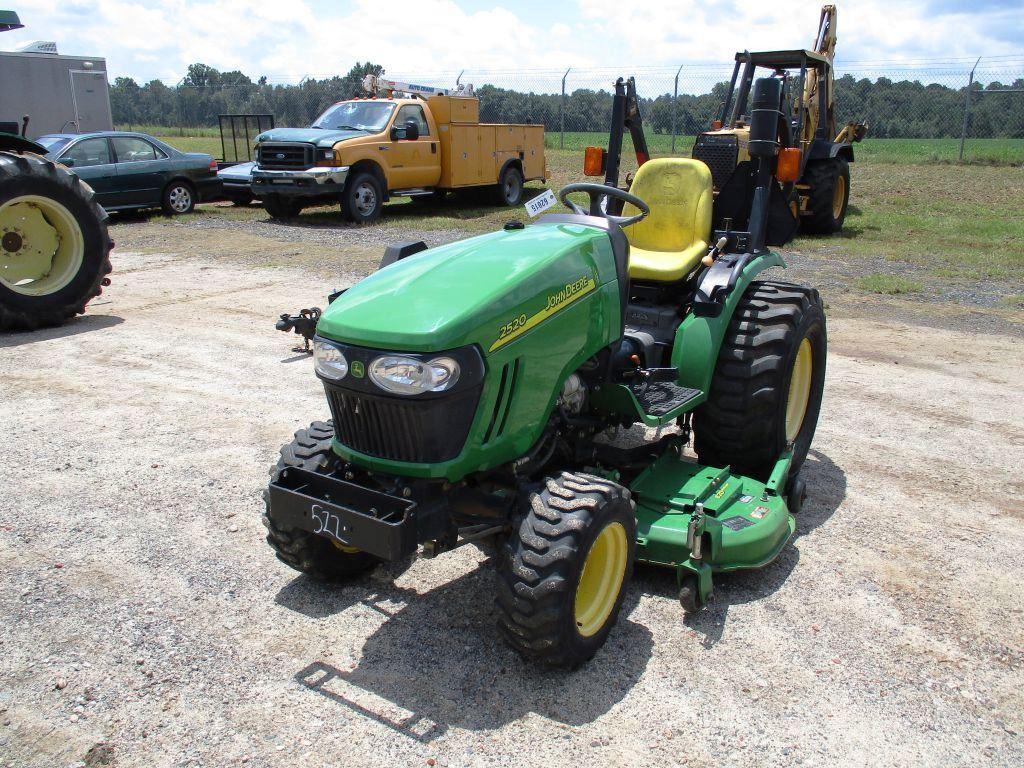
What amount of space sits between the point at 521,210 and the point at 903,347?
9766mm

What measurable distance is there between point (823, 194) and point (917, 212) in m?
3.18

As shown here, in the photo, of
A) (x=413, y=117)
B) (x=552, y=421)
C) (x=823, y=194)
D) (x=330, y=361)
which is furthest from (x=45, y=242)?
(x=823, y=194)

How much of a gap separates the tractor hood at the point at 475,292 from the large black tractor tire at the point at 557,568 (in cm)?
57

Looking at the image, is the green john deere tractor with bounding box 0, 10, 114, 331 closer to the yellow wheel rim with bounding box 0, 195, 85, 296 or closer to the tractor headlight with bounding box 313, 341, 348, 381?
the yellow wheel rim with bounding box 0, 195, 85, 296

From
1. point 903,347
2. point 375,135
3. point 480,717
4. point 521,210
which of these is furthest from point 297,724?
point 521,210

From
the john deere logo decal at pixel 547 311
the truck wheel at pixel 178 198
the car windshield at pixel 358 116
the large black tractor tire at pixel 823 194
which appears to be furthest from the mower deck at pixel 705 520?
the truck wheel at pixel 178 198

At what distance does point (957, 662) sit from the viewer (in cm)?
311

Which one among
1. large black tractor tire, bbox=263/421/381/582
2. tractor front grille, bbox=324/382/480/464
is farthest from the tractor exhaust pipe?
large black tractor tire, bbox=263/421/381/582

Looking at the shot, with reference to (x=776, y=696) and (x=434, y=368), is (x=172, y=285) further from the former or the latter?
(x=776, y=696)

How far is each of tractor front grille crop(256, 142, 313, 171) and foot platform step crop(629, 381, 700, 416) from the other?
34.7 feet

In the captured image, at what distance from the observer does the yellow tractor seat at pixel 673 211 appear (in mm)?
4652

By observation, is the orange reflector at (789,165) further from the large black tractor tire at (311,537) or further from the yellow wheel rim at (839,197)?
the yellow wheel rim at (839,197)

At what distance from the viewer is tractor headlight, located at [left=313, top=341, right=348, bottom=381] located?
296cm

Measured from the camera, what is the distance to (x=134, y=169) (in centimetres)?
1385
